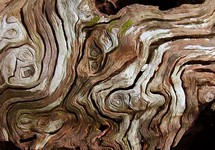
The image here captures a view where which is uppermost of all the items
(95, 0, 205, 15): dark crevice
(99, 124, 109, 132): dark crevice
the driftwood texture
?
(95, 0, 205, 15): dark crevice

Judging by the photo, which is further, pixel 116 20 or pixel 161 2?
pixel 161 2

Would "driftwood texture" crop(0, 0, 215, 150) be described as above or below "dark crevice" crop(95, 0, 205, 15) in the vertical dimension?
below

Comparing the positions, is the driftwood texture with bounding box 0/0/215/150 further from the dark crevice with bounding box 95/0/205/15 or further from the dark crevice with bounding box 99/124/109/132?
the dark crevice with bounding box 95/0/205/15

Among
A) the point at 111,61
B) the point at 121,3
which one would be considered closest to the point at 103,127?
the point at 111,61

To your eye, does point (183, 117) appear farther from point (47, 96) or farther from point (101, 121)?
point (47, 96)

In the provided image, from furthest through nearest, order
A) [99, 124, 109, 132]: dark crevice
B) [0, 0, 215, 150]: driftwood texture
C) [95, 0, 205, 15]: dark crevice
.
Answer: [95, 0, 205, 15]: dark crevice < [99, 124, 109, 132]: dark crevice < [0, 0, 215, 150]: driftwood texture

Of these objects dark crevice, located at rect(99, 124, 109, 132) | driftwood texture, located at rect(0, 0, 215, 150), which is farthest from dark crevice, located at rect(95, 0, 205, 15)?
dark crevice, located at rect(99, 124, 109, 132)

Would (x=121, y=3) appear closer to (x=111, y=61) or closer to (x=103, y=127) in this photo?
(x=111, y=61)

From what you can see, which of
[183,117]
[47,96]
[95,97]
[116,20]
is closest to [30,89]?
[47,96]

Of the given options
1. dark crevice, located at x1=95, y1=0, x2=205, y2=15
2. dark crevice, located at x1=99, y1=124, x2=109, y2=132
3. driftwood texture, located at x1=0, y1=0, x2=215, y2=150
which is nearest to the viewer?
driftwood texture, located at x1=0, y1=0, x2=215, y2=150
